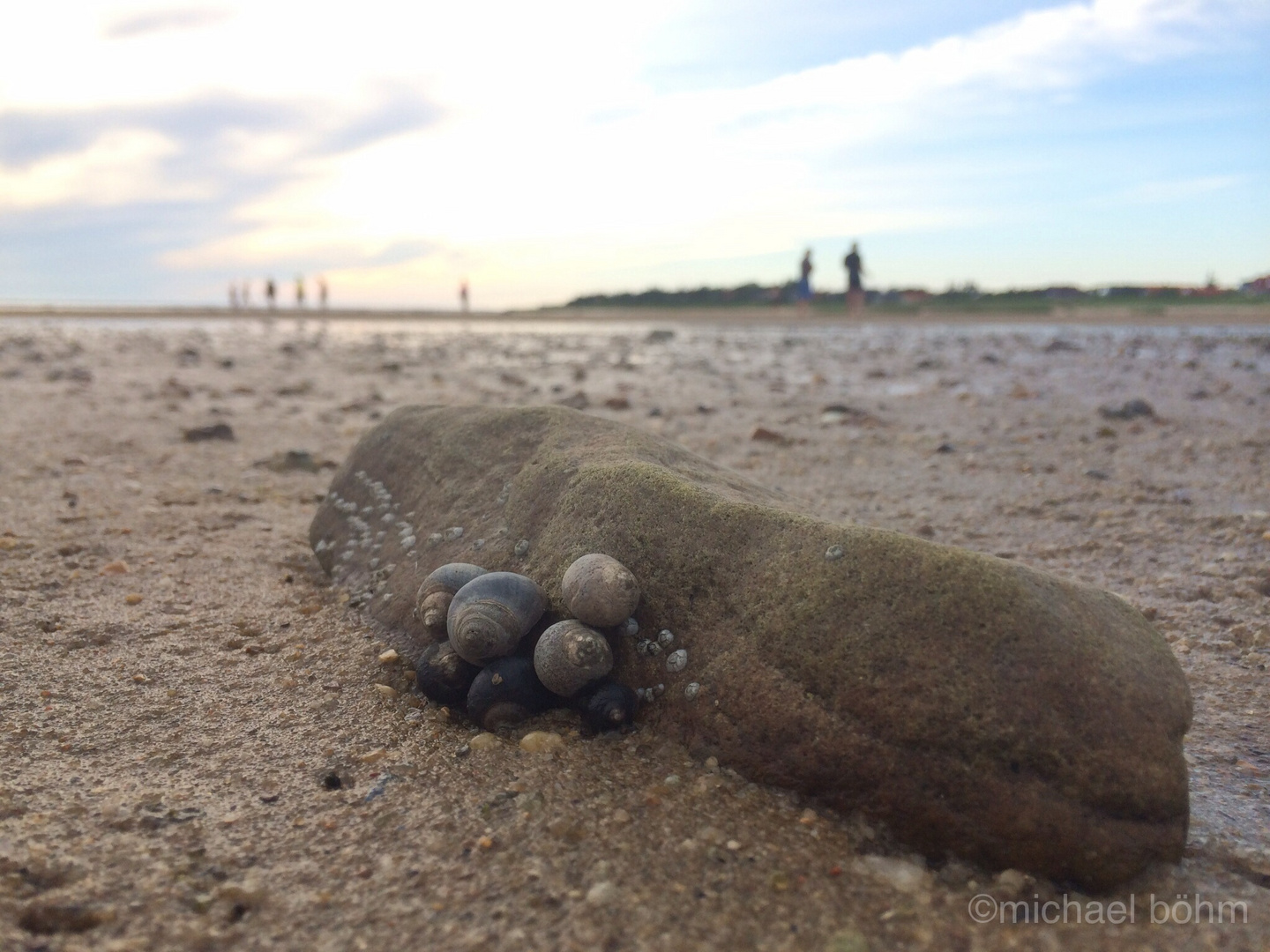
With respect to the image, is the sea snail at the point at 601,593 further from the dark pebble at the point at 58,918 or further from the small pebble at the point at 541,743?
the dark pebble at the point at 58,918

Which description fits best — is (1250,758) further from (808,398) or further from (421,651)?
(808,398)

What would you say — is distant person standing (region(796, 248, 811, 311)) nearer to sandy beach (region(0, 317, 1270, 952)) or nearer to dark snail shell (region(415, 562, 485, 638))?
A: sandy beach (region(0, 317, 1270, 952))

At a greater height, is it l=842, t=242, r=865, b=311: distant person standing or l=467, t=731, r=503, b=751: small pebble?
l=842, t=242, r=865, b=311: distant person standing

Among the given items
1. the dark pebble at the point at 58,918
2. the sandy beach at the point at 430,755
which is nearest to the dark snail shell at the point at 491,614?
the sandy beach at the point at 430,755

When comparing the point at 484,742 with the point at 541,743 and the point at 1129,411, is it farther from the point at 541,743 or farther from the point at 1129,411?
the point at 1129,411

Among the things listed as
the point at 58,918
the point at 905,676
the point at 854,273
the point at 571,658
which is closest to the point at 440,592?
the point at 571,658

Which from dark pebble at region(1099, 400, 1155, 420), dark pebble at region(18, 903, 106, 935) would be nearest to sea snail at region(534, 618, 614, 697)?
dark pebble at region(18, 903, 106, 935)
